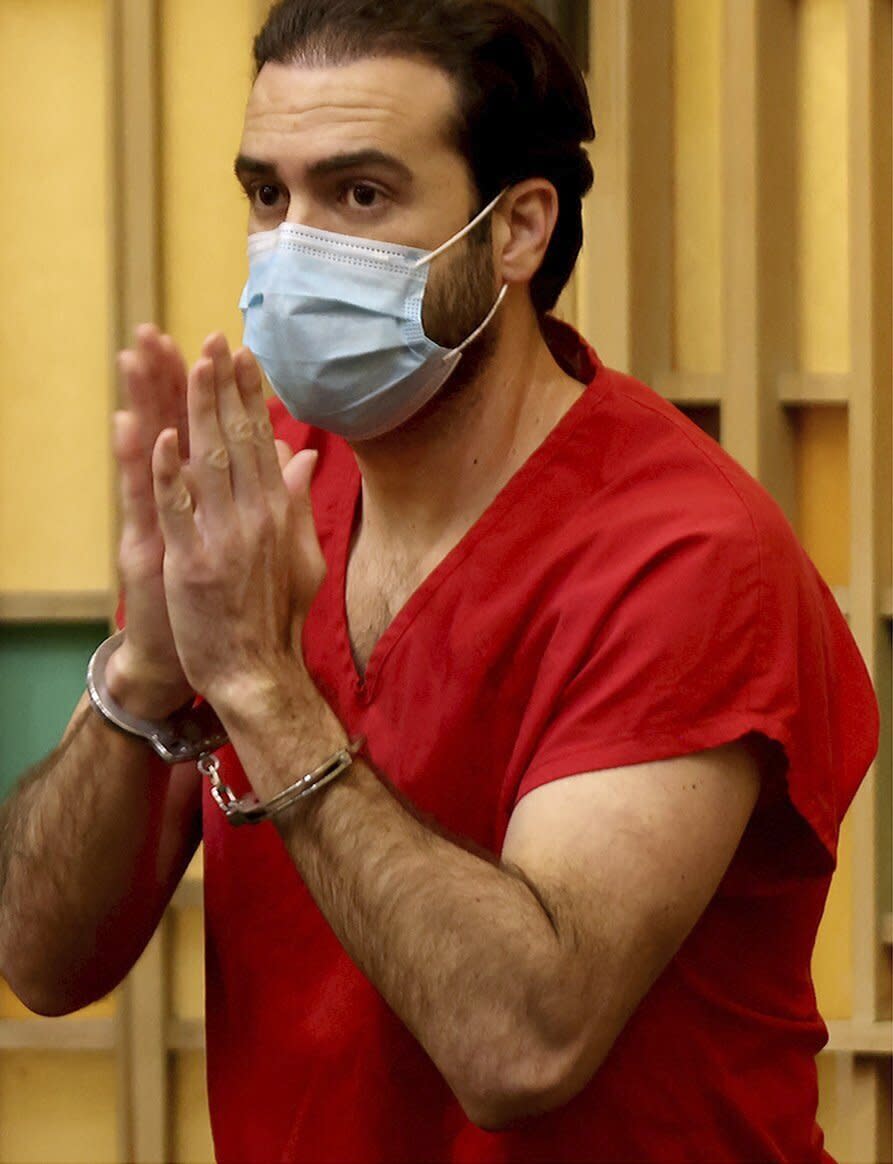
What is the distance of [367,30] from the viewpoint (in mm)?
1524

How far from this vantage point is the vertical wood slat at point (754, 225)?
2.55 metres

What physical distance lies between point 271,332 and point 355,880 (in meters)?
0.50

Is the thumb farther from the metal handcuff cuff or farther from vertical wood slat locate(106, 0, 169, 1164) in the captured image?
vertical wood slat locate(106, 0, 169, 1164)

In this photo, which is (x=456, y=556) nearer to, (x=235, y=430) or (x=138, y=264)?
(x=235, y=430)

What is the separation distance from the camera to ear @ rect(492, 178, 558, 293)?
161cm

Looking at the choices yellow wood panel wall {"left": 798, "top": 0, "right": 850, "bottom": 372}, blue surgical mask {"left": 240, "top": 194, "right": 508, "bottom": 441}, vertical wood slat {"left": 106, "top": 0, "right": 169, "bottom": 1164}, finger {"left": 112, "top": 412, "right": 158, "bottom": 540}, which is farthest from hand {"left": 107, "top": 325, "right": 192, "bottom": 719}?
yellow wood panel wall {"left": 798, "top": 0, "right": 850, "bottom": 372}

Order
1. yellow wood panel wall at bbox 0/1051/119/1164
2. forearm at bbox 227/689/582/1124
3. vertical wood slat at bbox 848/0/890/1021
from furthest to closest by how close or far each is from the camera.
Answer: yellow wood panel wall at bbox 0/1051/119/1164, vertical wood slat at bbox 848/0/890/1021, forearm at bbox 227/689/582/1124

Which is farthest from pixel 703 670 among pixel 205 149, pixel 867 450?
pixel 205 149

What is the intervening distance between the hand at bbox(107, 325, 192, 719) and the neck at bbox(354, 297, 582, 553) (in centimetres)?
23

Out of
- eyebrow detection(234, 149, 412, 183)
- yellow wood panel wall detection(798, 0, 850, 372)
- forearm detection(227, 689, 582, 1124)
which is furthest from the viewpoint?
yellow wood panel wall detection(798, 0, 850, 372)

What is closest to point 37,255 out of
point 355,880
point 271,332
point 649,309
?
point 649,309

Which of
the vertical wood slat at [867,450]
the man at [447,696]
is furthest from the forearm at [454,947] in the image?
the vertical wood slat at [867,450]

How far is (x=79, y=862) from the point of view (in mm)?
1539

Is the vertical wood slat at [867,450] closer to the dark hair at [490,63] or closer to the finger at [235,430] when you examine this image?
the dark hair at [490,63]
